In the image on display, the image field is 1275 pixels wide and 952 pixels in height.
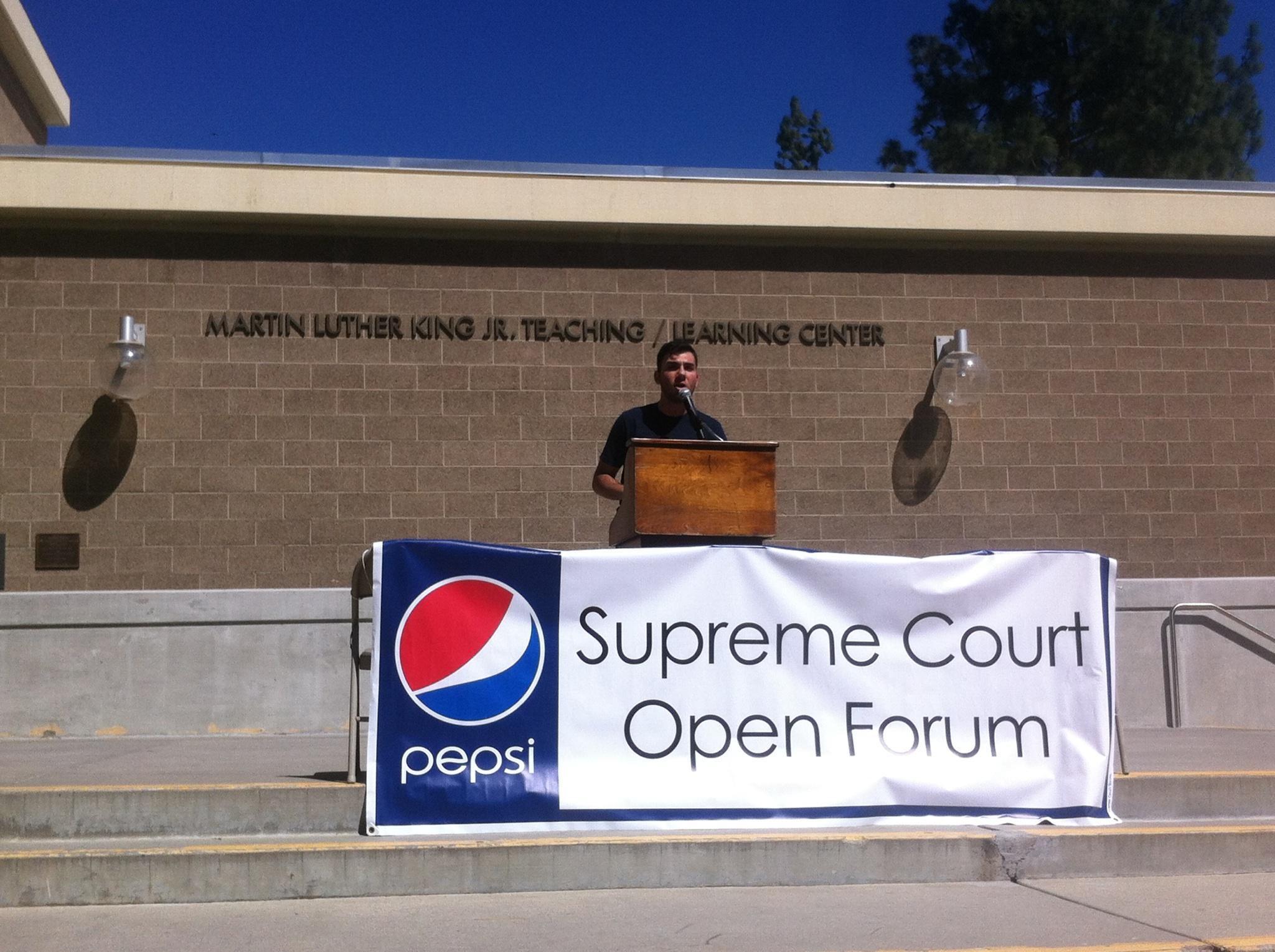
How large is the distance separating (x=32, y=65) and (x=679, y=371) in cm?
1029

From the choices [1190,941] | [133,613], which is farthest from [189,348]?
[1190,941]

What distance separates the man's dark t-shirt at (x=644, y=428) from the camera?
21.7ft

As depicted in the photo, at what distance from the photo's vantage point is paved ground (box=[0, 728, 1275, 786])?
→ 6383 mm

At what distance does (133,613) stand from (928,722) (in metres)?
5.97

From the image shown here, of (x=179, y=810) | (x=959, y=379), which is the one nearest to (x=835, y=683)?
(x=179, y=810)

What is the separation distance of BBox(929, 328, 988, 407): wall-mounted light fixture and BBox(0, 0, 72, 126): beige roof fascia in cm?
916

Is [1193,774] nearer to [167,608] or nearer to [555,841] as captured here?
[555,841]

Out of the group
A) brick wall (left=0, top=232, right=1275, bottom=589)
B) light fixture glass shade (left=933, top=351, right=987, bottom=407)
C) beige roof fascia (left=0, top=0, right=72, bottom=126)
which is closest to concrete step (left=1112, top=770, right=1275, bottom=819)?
brick wall (left=0, top=232, right=1275, bottom=589)

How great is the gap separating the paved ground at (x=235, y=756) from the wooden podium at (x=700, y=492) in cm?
198

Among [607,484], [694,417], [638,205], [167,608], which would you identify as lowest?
[167,608]

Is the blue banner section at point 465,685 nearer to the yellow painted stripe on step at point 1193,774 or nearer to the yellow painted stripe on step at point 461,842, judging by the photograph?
the yellow painted stripe on step at point 461,842

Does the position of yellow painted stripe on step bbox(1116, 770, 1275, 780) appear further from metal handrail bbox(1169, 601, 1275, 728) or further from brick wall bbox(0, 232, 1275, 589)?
brick wall bbox(0, 232, 1275, 589)

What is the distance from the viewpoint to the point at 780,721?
5785 millimetres

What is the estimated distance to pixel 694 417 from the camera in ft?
19.6
